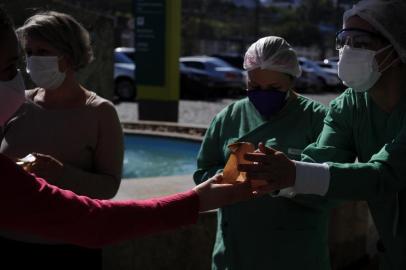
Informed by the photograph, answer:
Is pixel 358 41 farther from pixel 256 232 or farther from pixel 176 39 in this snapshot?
pixel 176 39

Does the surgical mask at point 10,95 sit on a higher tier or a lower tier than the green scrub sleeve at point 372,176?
higher

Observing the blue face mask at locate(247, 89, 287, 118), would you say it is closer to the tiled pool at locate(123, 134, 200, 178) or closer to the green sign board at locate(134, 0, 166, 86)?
the tiled pool at locate(123, 134, 200, 178)

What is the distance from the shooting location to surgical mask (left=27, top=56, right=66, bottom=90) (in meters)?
2.96

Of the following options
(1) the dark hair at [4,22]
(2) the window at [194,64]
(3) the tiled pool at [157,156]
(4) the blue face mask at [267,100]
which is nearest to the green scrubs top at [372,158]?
(4) the blue face mask at [267,100]

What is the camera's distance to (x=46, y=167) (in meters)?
2.63

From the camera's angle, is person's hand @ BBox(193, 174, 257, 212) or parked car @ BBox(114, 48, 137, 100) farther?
parked car @ BBox(114, 48, 137, 100)

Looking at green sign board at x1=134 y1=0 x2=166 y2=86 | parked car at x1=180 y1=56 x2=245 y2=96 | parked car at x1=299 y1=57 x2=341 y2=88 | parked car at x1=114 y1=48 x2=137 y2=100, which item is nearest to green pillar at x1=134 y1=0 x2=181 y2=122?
green sign board at x1=134 y1=0 x2=166 y2=86

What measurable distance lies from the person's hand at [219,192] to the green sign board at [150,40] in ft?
40.8

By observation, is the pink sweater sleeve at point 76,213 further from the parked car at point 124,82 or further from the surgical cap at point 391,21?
the parked car at point 124,82

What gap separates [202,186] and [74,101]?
1.09m

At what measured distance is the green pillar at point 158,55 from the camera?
47.4 feet

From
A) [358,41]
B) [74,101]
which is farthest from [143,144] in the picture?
[358,41]

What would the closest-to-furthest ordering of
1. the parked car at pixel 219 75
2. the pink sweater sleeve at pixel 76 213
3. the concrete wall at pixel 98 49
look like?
the pink sweater sleeve at pixel 76 213 → the concrete wall at pixel 98 49 → the parked car at pixel 219 75

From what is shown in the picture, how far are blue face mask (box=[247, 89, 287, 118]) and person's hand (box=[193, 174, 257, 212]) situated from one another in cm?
75
